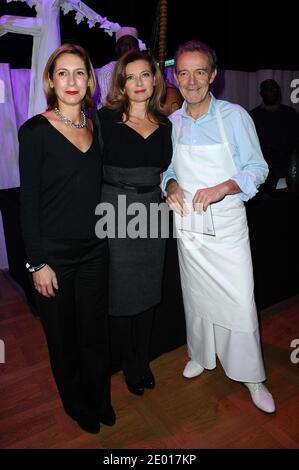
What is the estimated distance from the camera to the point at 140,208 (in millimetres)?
1561

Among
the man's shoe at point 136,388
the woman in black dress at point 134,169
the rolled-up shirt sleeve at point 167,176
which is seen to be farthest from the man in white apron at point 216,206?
the man's shoe at point 136,388

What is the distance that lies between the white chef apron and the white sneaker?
20cm

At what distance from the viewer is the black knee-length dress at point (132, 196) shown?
149 cm

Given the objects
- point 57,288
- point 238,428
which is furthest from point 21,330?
point 238,428

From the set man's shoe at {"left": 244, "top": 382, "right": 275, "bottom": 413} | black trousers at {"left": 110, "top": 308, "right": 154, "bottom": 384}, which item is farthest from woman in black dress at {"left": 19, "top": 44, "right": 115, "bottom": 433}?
man's shoe at {"left": 244, "top": 382, "right": 275, "bottom": 413}

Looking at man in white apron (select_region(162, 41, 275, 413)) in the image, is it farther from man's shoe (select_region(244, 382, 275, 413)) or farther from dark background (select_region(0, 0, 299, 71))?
dark background (select_region(0, 0, 299, 71))

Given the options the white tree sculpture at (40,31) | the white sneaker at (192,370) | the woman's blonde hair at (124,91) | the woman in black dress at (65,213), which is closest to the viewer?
the woman in black dress at (65,213)

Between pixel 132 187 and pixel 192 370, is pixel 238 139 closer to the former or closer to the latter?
pixel 132 187

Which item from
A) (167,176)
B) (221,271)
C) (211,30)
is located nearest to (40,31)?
(167,176)

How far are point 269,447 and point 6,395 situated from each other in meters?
1.38

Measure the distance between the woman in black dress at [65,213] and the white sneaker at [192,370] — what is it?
2.33 feet

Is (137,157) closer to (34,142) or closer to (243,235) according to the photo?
(34,142)

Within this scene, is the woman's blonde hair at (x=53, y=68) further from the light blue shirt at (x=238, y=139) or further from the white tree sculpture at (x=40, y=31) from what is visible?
the white tree sculpture at (x=40, y=31)

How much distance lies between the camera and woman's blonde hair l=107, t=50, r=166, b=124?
147 centimetres
